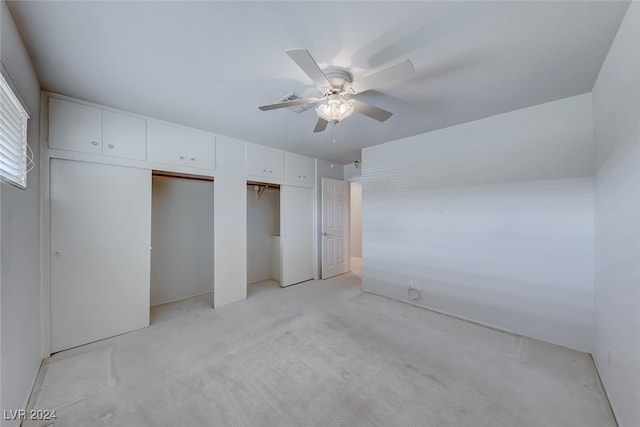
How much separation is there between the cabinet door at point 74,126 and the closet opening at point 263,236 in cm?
219

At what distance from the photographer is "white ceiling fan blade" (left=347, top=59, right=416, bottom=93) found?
1.40 meters

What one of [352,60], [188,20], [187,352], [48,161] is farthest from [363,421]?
[48,161]

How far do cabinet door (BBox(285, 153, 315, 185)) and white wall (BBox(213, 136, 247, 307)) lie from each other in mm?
844

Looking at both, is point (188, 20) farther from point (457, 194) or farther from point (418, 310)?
point (418, 310)

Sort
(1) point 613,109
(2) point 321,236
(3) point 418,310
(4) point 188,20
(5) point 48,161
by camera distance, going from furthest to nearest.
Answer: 1. (2) point 321,236
2. (3) point 418,310
3. (5) point 48,161
4. (1) point 613,109
5. (4) point 188,20

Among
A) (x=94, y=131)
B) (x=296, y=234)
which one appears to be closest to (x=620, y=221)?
(x=296, y=234)

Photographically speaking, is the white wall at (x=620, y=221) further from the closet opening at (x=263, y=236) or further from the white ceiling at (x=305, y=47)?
the closet opening at (x=263, y=236)

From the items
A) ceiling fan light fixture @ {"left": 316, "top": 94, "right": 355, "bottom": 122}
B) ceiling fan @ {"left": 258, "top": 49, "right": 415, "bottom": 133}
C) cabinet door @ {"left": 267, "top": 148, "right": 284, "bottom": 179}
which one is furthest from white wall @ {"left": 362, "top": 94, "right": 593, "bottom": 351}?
ceiling fan light fixture @ {"left": 316, "top": 94, "right": 355, "bottom": 122}

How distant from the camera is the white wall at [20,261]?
1.31 meters

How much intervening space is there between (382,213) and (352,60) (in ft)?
8.11

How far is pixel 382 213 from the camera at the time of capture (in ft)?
12.4

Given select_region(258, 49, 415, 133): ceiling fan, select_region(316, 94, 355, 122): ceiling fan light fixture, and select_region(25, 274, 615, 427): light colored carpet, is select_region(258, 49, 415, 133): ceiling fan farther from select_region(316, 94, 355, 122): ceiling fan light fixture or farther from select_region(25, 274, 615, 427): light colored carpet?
select_region(25, 274, 615, 427): light colored carpet

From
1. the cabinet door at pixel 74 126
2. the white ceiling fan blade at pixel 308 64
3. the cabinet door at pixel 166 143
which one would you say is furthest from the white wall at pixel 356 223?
the cabinet door at pixel 74 126

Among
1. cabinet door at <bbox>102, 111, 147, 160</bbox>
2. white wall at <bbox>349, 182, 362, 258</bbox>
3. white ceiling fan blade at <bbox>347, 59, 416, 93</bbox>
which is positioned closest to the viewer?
white ceiling fan blade at <bbox>347, 59, 416, 93</bbox>
